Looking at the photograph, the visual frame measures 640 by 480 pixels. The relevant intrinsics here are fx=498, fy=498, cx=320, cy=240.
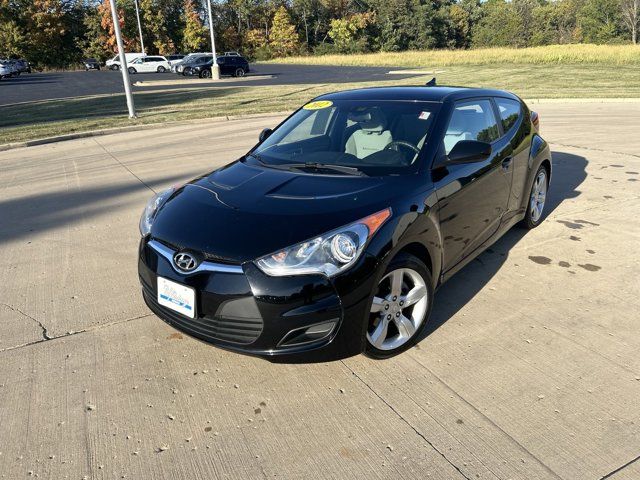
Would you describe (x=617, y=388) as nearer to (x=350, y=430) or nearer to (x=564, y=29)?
(x=350, y=430)

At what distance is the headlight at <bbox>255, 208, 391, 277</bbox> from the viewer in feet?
8.37

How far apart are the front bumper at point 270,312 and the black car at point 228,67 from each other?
36689 millimetres

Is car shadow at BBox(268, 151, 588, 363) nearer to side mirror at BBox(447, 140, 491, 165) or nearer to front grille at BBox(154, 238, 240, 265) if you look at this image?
front grille at BBox(154, 238, 240, 265)

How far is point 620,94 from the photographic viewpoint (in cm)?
1709

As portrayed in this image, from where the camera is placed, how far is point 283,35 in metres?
79.5

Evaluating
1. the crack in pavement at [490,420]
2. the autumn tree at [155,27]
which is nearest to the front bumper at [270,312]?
the crack in pavement at [490,420]

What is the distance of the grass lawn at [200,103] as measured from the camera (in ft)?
44.7

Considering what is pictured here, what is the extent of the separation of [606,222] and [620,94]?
47.8ft

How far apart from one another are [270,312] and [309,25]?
9310cm

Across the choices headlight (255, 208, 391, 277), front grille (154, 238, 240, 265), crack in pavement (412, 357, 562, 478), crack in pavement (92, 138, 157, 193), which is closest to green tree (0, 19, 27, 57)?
crack in pavement (92, 138, 157, 193)

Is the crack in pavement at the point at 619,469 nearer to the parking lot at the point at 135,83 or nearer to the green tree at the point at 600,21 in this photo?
the parking lot at the point at 135,83

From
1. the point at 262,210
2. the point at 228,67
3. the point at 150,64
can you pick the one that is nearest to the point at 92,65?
the point at 150,64

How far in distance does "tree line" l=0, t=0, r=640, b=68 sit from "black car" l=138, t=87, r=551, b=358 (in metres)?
69.0

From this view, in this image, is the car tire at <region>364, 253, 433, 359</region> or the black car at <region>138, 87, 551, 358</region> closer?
the black car at <region>138, 87, 551, 358</region>
